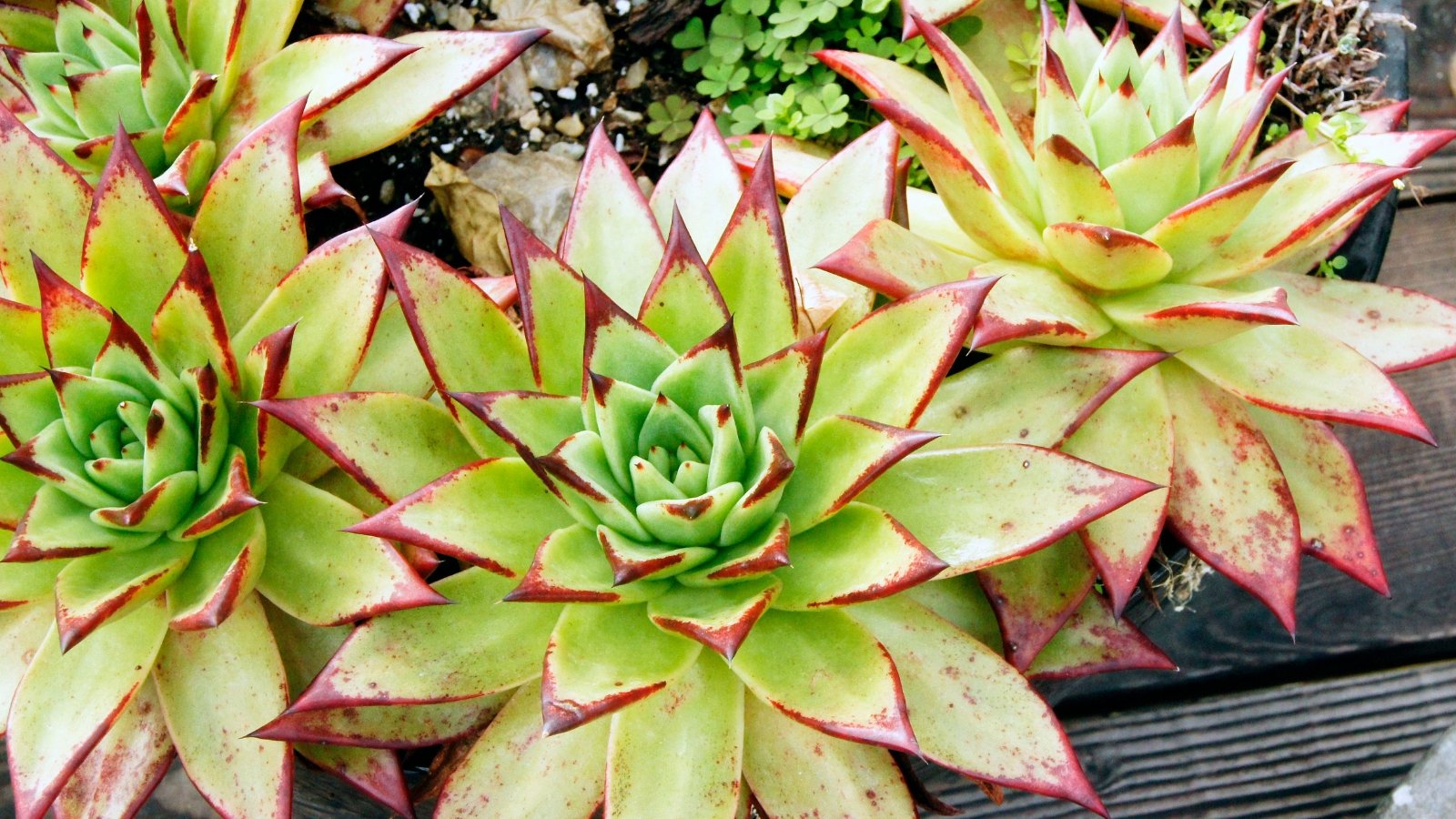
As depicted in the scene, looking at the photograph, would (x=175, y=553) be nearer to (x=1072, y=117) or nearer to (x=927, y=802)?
(x=927, y=802)

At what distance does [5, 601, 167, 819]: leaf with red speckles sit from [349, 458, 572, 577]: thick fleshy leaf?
0.19 m

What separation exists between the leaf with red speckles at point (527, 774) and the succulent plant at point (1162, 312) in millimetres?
257

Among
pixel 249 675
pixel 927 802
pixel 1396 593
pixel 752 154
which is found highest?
pixel 752 154

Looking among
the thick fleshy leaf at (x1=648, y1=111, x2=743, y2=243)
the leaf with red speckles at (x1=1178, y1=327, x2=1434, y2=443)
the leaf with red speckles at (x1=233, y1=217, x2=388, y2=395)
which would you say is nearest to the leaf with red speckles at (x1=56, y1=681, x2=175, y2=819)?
the leaf with red speckles at (x1=233, y1=217, x2=388, y2=395)

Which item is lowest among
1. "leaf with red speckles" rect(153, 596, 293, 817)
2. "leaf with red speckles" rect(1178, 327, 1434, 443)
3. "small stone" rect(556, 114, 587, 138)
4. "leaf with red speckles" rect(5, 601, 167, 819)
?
"leaf with red speckles" rect(153, 596, 293, 817)

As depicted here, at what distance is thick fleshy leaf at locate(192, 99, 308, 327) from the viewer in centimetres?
67

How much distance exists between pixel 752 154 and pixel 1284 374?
1.26ft

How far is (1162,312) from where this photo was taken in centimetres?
66

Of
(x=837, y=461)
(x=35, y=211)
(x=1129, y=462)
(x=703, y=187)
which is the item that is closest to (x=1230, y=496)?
(x=1129, y=462)

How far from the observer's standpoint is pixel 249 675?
65cm

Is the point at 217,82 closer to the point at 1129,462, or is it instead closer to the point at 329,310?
the point at 329,310

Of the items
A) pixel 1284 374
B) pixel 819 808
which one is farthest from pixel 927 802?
pixel 1284 374

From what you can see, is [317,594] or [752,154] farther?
[752,154]

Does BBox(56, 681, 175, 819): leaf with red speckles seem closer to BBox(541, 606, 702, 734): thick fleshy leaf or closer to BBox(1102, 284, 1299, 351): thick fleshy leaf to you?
BBox(541, 606, 702, 734): thick fleshy leaf
